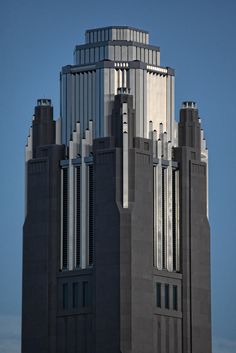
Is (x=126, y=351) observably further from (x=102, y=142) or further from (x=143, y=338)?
(x=102, y=142)

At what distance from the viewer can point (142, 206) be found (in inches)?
7830

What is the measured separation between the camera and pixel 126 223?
197375 millimetres

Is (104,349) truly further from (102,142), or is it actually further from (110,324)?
(102,142)

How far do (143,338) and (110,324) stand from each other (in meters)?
2.54

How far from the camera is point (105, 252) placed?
198250mm

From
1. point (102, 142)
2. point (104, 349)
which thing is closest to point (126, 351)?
point (104, 349)

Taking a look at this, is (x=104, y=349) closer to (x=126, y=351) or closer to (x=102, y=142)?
(x=126, y=351)

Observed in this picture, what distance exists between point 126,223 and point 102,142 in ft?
20.3

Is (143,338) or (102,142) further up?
(102,142)

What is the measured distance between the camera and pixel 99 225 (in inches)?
7820

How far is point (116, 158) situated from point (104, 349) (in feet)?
43.1

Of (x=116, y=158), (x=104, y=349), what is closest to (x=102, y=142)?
(x=116, y=158)

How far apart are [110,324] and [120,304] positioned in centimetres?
163

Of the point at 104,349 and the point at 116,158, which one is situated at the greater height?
the point at 116,158
